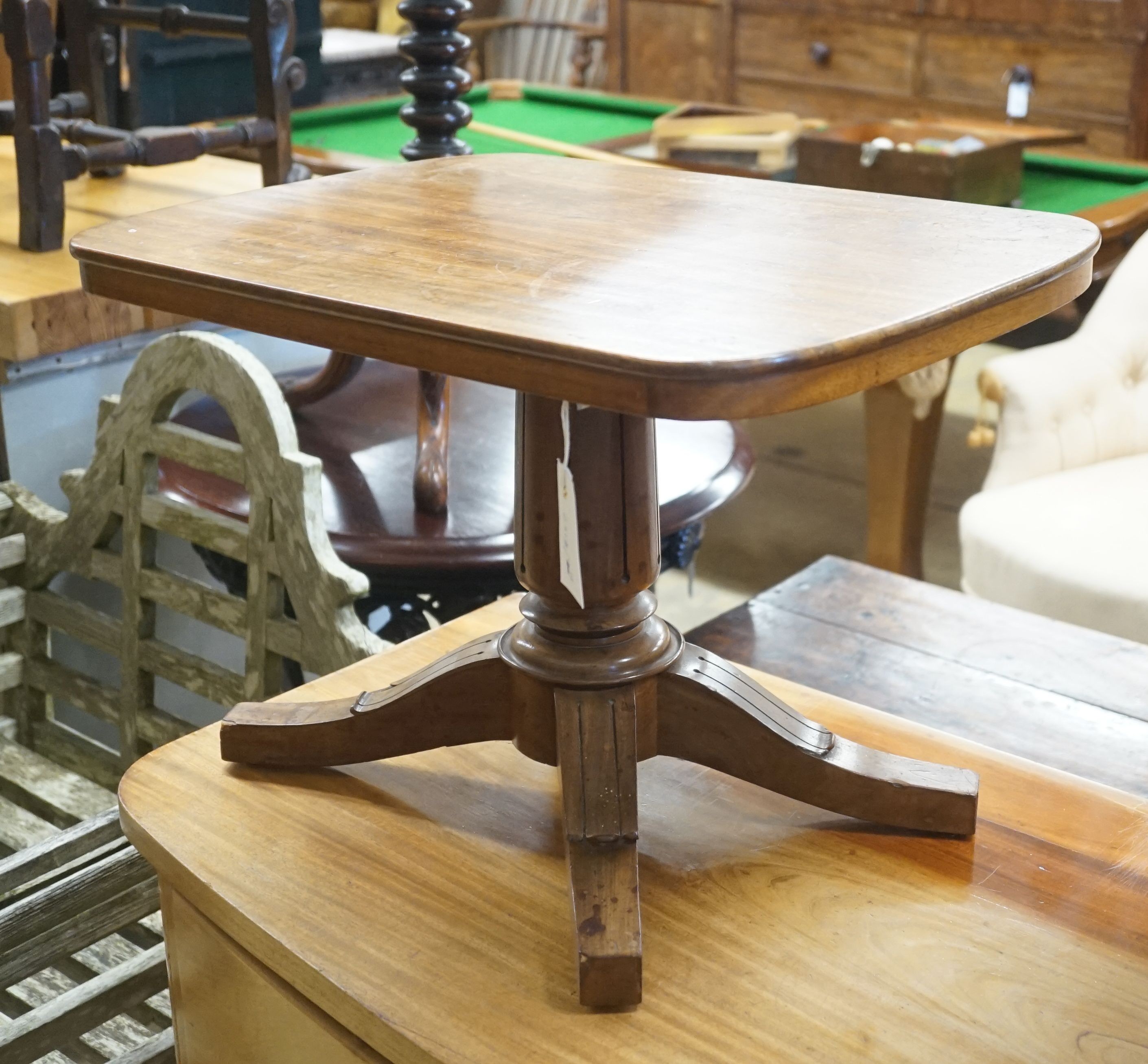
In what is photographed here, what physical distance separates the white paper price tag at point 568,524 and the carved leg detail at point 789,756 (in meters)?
0.10

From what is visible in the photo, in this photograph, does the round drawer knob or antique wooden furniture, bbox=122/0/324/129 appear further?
the round drawer knob

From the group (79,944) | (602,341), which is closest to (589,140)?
(79,944)

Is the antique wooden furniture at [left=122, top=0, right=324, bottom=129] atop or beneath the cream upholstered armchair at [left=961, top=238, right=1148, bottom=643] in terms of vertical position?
atop

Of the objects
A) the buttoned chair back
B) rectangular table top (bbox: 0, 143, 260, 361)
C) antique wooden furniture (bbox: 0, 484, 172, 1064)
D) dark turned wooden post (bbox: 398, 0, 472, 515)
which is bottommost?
antique wooden furniture (bbox: 0, 484, 172, 1064)

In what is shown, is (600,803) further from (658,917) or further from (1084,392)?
(1084,392)

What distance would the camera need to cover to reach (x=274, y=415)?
4.23ft

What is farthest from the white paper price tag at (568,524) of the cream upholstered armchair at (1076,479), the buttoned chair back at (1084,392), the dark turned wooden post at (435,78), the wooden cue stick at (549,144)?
the wooden cue stick at (549,144)

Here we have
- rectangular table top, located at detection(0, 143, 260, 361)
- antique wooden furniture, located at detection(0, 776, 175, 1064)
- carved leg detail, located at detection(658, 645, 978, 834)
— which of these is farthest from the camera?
rectangular table top, located at detection(0, 143, 260, 361)

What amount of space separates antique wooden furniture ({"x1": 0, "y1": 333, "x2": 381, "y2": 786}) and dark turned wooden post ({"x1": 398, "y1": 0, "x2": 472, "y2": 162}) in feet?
1.40

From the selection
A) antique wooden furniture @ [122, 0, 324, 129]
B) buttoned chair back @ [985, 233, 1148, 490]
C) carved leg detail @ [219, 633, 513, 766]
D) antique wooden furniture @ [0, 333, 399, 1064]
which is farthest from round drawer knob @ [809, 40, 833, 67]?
carved leg detail @ [219, 633, 513, 766]

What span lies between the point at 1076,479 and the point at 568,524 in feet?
4.70

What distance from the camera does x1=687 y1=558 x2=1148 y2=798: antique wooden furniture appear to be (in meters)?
1.35

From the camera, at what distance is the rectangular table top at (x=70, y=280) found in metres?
1.61

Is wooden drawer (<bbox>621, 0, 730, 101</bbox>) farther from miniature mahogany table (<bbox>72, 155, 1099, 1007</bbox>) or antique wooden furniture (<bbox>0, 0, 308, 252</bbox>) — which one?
miniature mahogany table (<bbox>72, 155, 1099, 1007</bbox>)
